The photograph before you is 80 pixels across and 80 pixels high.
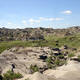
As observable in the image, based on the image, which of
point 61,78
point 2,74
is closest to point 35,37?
point 2,74

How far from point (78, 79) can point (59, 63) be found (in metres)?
28.2

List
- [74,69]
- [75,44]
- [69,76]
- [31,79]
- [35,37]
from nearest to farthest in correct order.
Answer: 1. [31,79]
2. [69,76]
3. [74,69]
4. [75,44]
5. [35,37]

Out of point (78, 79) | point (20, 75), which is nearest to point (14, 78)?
point (20, 75)

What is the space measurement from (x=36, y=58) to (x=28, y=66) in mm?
15004

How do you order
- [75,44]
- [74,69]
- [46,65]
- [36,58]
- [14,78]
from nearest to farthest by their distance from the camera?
[14,78], [74,69], [46,65], [36,58], [75,44]

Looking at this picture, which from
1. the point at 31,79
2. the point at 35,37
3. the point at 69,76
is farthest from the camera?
the point at 35,37

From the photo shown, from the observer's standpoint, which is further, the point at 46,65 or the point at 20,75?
the point at 46,65

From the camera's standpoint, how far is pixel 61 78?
42312mm

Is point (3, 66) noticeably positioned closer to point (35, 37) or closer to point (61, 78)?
point (61, 78)

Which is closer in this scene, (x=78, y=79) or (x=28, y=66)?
(x=78, y=79)

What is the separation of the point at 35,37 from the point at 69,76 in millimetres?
146318

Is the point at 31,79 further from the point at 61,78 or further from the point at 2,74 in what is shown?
the point at 2,74

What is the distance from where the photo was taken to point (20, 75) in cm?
4997

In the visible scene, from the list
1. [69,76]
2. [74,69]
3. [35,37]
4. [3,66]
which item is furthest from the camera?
[35,37]
